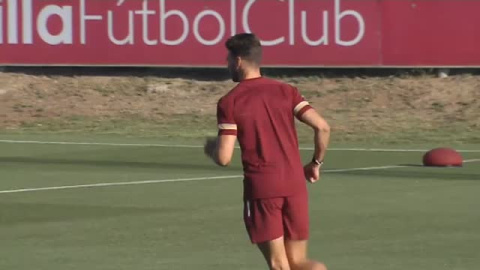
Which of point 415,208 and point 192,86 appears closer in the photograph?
point 415,208

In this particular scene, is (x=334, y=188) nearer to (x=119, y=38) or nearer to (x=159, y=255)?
(x=159, y=255)

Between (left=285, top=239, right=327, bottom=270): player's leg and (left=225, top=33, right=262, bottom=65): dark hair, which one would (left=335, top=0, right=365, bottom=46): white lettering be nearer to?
(left=285, top=239, right=327, bottom=270): player's leg

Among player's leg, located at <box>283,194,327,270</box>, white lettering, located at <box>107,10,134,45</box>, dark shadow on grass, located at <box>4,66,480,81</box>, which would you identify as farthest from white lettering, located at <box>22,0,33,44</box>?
player's leg, located at <box>283,194,327,270</box>

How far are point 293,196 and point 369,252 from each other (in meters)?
3.73

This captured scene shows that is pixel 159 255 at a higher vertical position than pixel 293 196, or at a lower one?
lower

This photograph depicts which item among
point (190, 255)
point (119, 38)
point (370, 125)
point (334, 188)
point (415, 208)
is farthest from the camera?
point (119, 38)

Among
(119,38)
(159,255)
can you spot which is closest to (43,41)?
(119,38)

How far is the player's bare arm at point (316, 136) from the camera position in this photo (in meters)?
8.93

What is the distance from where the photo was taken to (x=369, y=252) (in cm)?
1252

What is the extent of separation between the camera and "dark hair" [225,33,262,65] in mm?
8734

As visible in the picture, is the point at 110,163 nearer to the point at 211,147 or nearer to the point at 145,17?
the point at 145,17

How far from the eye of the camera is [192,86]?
99.9 ft

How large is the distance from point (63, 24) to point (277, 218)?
21104mm

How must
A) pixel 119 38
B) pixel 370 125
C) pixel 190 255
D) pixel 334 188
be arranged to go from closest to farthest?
pixel 190 255 → pixel 334 188 → pixel 370 125 → pixel 119 38
